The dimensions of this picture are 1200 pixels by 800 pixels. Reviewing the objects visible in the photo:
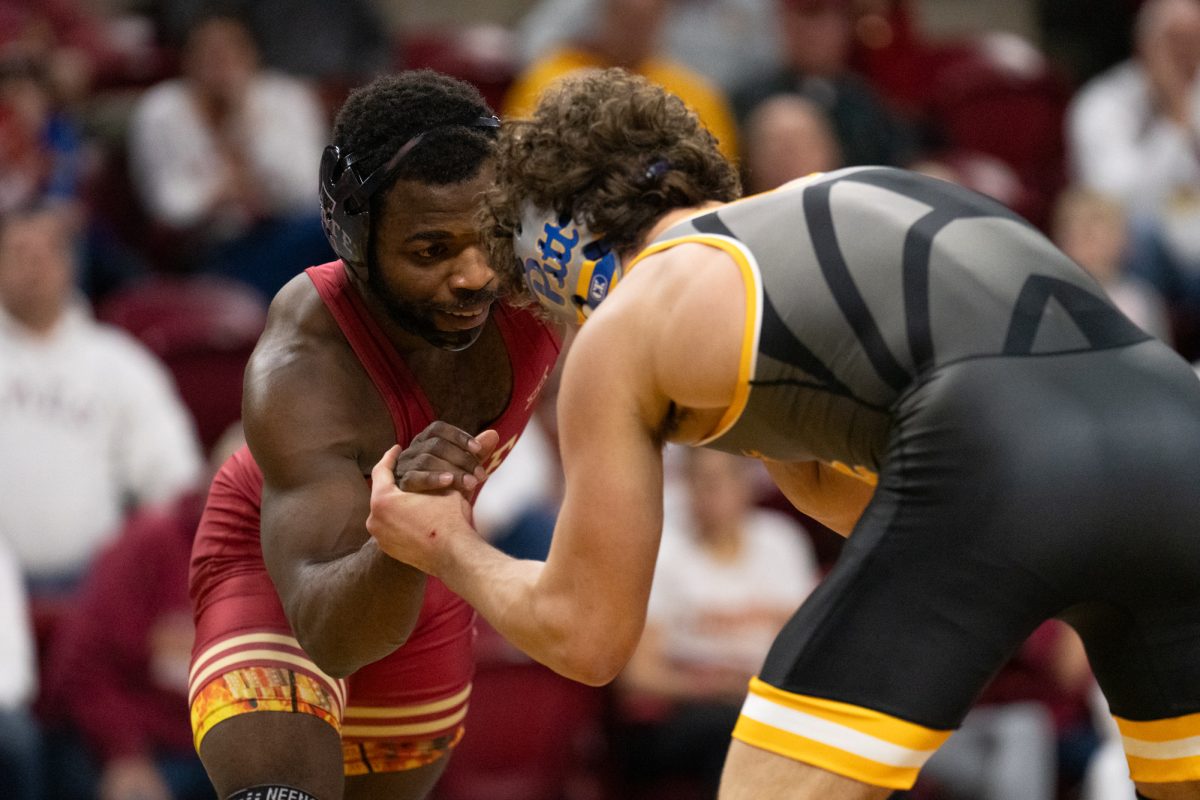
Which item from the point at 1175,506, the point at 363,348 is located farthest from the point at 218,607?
the point at 1175,506

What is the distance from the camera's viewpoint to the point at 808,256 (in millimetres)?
2770

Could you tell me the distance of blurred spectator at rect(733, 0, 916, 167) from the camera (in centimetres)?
828

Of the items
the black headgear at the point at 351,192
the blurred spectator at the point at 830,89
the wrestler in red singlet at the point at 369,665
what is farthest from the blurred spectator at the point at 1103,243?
the black headgear at the point at 351,192

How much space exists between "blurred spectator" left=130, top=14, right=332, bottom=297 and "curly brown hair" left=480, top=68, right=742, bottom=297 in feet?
15.7

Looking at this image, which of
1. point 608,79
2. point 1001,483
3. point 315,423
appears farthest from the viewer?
point 315,423

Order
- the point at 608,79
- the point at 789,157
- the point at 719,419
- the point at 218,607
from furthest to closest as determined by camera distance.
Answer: the point at 789,157
the point at 218,607
the point at 608,79
the point at 719,419

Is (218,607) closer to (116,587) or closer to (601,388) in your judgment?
(601,388)

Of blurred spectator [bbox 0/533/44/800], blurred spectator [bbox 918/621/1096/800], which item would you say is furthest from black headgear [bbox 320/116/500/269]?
blurred spectator [bbox 0/533/44/800]

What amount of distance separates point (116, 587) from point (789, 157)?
133 inches

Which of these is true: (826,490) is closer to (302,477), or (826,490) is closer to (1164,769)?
(1164,769)

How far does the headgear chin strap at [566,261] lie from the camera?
2.99 m

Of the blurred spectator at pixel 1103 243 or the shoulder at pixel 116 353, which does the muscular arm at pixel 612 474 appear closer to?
the shoulder at pixel 116 353

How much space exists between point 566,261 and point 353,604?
2.35 ft

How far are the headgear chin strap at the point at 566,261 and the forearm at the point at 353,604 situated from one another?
1.82 ft
